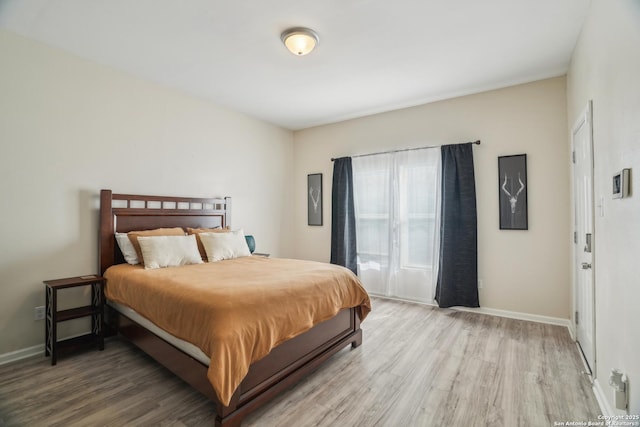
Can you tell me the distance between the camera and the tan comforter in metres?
1.70

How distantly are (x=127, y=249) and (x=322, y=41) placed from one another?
2.82 metres

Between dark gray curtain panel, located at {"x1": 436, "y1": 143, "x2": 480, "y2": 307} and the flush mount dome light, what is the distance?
2274mm

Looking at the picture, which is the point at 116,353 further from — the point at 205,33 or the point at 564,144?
the point at 564,144

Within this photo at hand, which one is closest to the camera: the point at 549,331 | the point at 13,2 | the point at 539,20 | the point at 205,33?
the point at 13,2

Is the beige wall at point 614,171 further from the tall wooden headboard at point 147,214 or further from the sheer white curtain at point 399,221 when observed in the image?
the tall wooden headboard at point 147,214

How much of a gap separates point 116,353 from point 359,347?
2.24 metres

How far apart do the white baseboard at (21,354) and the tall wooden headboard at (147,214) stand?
2.57ft

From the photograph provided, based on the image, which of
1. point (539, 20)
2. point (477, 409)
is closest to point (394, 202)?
point (539, 20)

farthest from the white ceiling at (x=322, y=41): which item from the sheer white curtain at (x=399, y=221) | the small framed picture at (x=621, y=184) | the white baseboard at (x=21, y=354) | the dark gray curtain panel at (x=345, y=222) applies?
the white baseboard at (x=21, y=354)

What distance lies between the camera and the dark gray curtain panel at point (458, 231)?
3.78 metres

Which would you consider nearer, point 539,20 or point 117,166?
point 539,20

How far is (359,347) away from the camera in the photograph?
287 cm

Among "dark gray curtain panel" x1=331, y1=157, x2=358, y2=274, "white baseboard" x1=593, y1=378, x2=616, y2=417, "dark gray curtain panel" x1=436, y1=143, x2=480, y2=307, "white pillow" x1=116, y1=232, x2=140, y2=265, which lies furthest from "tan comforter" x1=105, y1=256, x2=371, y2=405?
"dark gray curtain panel" x1=331, y1=157, x2=358, y2=274

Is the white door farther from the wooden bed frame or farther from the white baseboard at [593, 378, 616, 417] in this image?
the wooden bed frame
